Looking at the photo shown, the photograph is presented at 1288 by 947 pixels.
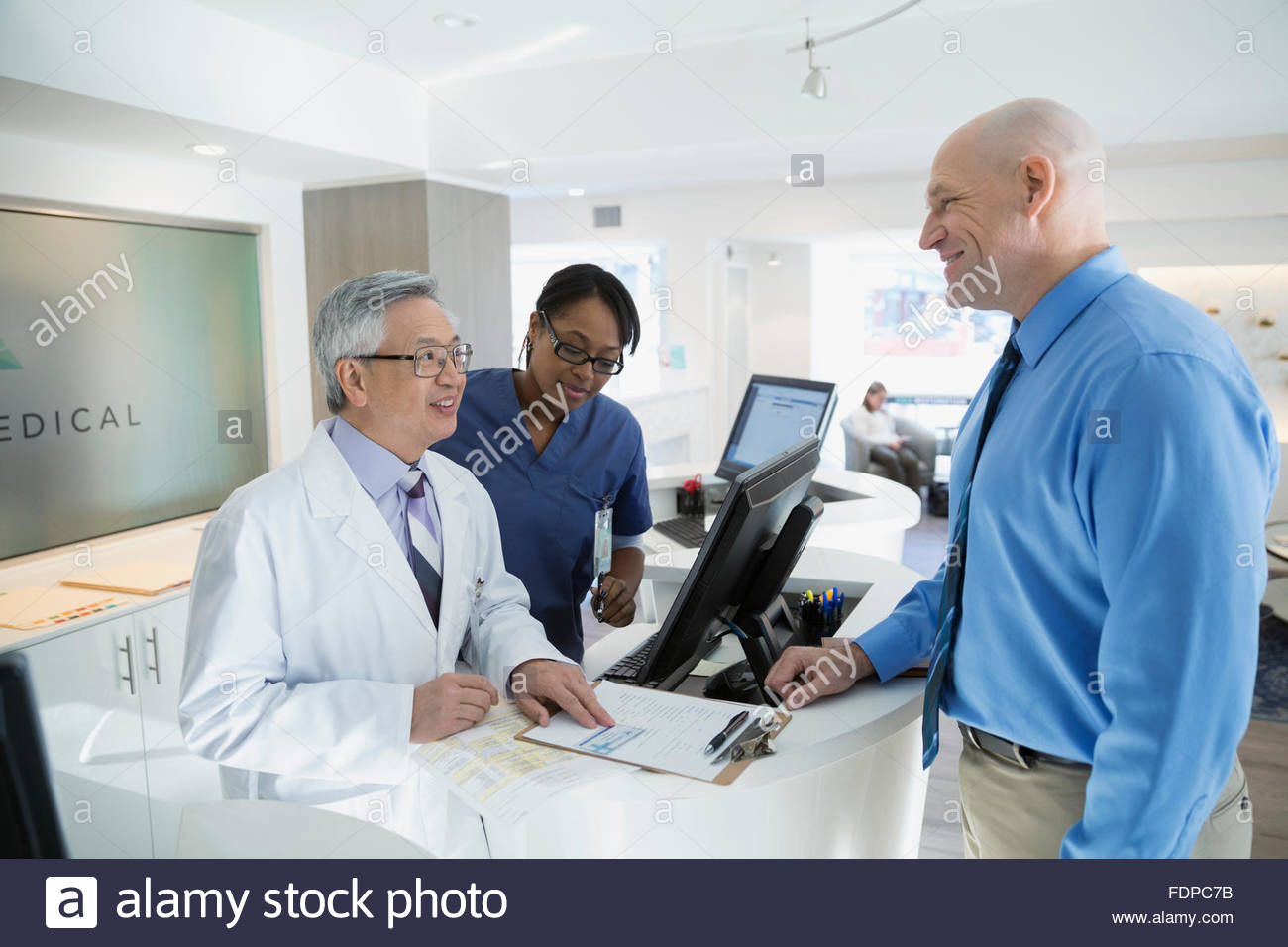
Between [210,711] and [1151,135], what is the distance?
5.84 m

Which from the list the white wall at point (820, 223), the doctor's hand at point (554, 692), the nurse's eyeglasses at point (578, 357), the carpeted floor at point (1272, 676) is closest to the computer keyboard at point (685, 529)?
the nurse's eyeglasses at point (578, 357)

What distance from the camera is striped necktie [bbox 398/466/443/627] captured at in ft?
5.46

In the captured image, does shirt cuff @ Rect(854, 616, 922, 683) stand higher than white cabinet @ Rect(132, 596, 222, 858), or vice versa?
shirt cuff @ Rect(854, 616, 922, 683)

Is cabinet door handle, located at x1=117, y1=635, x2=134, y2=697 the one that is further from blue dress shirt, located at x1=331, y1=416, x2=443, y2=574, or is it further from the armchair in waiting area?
the armchair in waiting area

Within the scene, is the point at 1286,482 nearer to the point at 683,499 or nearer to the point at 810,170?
the point at 810,170

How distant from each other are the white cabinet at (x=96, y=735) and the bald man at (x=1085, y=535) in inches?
104

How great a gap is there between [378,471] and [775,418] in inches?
86.6

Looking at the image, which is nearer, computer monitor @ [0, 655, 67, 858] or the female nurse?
the female nurse

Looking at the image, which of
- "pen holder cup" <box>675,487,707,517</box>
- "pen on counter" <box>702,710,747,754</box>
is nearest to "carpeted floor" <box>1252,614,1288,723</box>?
"pen holder cup" <box>675,487,707,517</box>

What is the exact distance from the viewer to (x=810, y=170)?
6344 millimetres

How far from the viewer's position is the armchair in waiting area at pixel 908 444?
8938 mm

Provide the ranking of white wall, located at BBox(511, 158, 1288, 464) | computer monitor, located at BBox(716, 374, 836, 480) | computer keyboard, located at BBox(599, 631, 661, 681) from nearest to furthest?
computer keyboard, located at BBox(599, 631, 661, 681) < computer monitor, located at BBox(716, 374, 836, 480) < white wall, located at BBox(511, 158, 1288, 464)

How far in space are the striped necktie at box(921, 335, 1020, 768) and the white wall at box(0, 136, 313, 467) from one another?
3.96 meters
